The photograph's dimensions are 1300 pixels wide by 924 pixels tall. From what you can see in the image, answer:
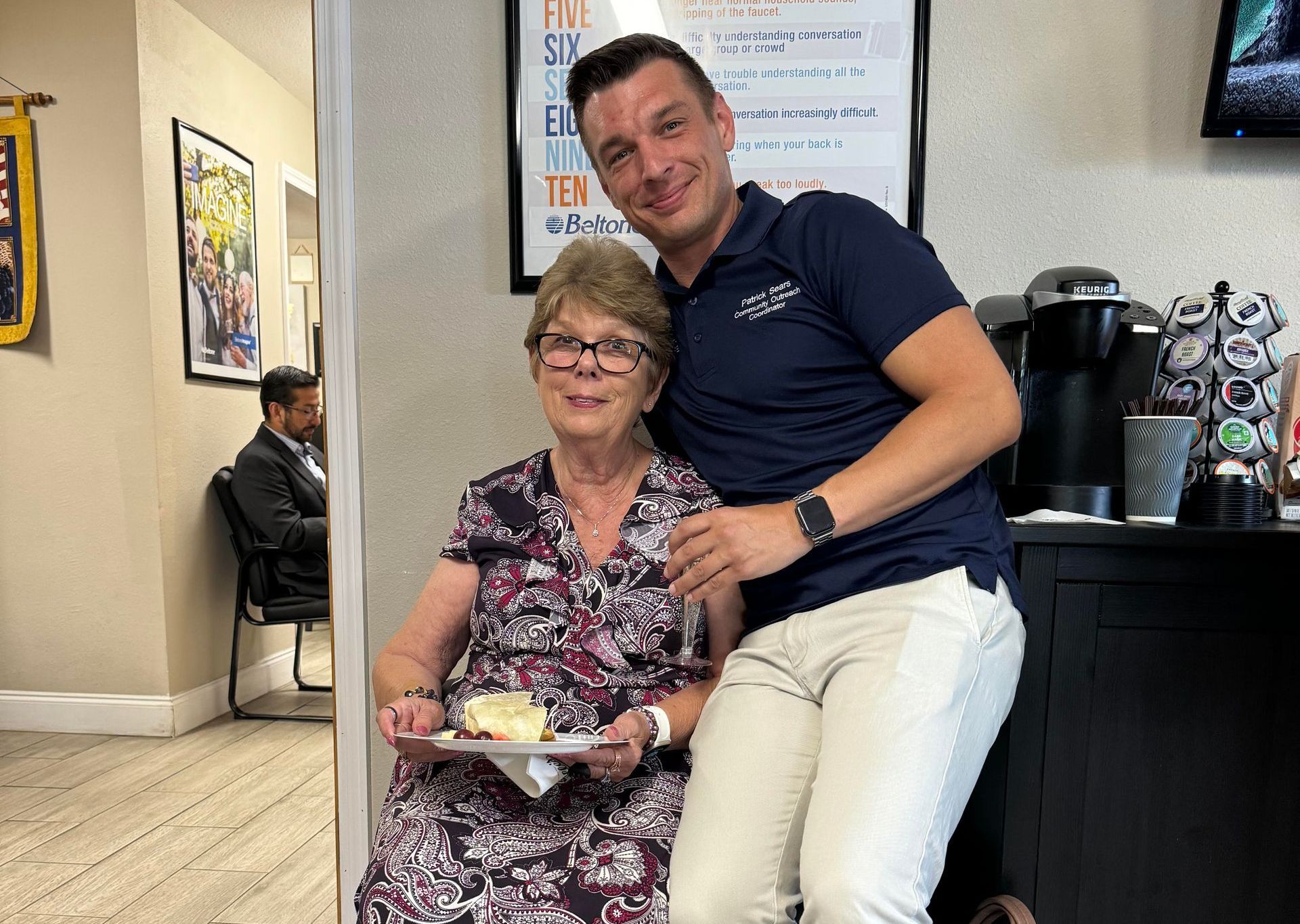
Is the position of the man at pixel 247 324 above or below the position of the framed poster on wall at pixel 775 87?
below

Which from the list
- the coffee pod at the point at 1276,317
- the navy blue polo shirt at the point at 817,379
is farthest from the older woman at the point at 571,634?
the coffee pod at the point at 1276,317

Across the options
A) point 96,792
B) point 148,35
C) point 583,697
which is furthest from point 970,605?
point 148,35

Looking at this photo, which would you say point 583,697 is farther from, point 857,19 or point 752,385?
point 857,19

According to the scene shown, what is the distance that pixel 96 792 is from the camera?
8.72ft

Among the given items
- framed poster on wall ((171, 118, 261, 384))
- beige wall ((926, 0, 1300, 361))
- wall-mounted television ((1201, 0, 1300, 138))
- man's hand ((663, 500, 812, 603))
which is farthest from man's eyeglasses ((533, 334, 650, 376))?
framed poster on wall ((171, 118, 261, 384))

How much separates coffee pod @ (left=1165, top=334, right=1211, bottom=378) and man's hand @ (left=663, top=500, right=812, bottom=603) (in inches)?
33.9

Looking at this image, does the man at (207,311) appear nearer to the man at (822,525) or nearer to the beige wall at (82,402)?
the beige wall at (82,402)

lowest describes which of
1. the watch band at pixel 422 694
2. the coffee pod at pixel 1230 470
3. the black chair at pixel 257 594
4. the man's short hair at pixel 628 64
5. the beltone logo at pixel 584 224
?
the black chair at pixel 257 594

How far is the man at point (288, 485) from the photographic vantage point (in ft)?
11.0

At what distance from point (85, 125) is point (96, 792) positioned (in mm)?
2369

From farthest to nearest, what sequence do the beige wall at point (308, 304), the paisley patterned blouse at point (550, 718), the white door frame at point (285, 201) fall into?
the beige wall at point (308, 304)
the white door frame at point (285, 201)
the paisley patterned blouse at point (550, 718)

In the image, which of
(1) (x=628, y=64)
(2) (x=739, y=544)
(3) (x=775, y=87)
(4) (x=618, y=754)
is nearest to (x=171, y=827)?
(4) (x=618, y=754)

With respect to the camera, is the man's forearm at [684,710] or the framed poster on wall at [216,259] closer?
the man's forearm at [684,710]

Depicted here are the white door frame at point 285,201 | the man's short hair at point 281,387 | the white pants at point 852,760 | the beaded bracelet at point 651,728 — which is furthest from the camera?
the white door frame at point 285,201
